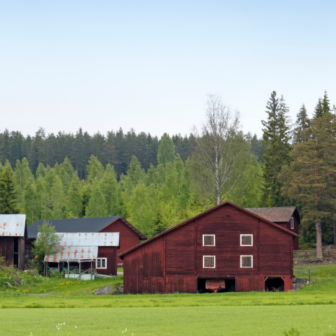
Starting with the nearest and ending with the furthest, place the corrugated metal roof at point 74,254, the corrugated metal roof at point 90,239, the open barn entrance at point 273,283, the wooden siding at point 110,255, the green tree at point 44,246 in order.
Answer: the open barn entrance at point 273,283, the corrugated metal roof at point 74,254, the green tree at point 44,246, the corrugated metal roof at point 90,239, the wooden siding at point 110,255

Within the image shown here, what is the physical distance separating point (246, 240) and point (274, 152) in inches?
1607

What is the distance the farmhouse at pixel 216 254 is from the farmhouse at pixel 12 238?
64.4 feet

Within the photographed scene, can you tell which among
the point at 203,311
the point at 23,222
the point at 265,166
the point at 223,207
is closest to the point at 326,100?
the point at 265,166

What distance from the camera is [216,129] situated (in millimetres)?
58656

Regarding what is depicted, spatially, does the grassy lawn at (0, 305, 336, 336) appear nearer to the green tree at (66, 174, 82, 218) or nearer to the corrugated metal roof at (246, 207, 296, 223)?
the corrugated metal roof at (246, 207, 296, 223)

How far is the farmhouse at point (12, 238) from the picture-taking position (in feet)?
193

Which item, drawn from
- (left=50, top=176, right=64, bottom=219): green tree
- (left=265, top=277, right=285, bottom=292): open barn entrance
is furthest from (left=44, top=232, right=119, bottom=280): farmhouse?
(left=50, top=176, right=64, bottom=219): green tree

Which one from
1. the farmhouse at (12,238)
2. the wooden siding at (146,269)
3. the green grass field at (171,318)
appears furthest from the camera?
the farmhouse at (12,238)

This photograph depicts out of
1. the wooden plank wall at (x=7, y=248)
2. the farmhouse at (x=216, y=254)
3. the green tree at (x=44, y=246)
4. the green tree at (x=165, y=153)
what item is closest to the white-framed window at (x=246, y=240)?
the farmhouse at (x=216, y=254)

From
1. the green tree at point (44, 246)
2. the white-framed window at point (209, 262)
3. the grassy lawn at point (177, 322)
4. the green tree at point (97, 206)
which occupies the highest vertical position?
the green tree at point (97, 206)

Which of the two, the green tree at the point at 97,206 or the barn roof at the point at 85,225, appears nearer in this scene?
the barn roof at the point at 85,225

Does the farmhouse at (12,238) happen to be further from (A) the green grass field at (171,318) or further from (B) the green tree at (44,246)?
(A) the green grass field at (171,318)

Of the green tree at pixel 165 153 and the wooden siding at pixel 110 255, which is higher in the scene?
the green tree at pixel 165 153

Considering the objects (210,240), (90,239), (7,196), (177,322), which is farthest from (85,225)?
(177,322)
